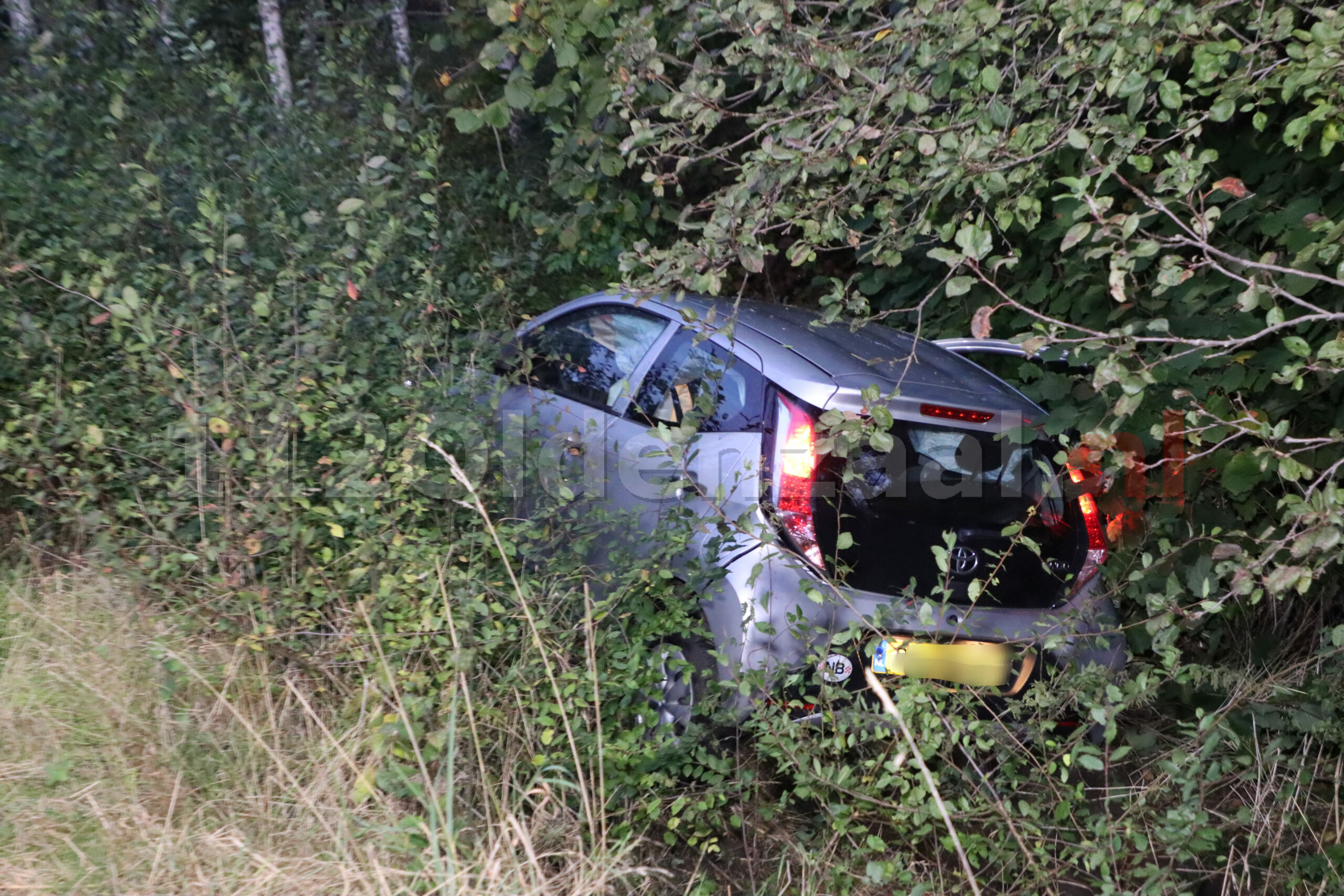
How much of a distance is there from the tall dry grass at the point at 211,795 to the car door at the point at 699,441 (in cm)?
97

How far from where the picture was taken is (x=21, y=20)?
6.50 meters

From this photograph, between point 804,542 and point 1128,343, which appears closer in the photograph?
point 1128,343

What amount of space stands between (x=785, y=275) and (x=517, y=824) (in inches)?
225

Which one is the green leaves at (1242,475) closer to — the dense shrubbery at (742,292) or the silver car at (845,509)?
the dense shrubbery at (742,292)

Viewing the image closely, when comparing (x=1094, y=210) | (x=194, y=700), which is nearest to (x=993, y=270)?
(x=1094, y=210)

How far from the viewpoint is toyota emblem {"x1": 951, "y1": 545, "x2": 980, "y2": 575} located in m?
3.18

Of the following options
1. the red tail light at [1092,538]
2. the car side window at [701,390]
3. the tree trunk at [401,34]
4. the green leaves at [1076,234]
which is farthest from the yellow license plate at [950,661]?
the tree trunk at [401,34]

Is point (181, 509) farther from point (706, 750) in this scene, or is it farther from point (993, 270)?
point (993, 270)

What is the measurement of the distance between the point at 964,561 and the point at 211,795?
2.31 metres

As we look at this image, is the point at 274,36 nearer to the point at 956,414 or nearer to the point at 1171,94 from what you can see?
the point at 956,414

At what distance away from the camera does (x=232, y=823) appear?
2.58 meters

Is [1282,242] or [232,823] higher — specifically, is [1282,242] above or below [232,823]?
above

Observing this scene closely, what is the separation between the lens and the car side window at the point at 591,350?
400cm

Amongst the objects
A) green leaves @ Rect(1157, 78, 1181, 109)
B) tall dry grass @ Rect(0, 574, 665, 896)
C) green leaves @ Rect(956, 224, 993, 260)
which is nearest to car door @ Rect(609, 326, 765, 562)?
green leaves @ Rect(956, 224, 993, 260)
